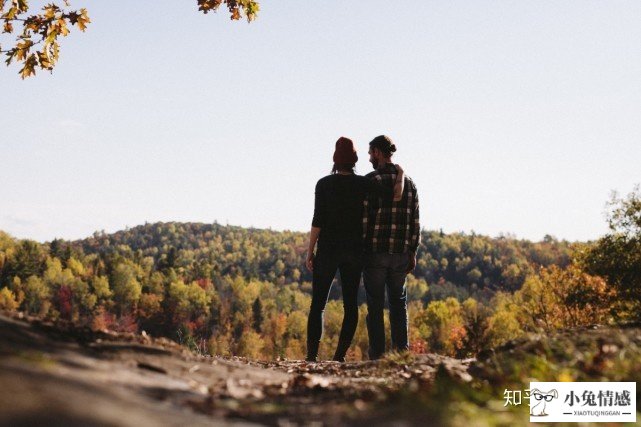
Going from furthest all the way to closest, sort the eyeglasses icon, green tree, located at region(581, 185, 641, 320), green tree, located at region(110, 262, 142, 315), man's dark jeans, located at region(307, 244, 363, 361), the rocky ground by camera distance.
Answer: green tree, located at region(110, 262, 142, 315) < green tree, located at region(581, 185, 641, 320) < man's dark jeans, located at region(307, 244, 363, 361) < the eyeglasses icon < the rocky ground

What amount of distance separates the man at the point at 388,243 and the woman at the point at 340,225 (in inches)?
5.9

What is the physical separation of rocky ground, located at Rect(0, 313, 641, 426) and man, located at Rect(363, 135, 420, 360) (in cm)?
124

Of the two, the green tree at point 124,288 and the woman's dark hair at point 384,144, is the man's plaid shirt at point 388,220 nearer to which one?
the woman's dark hair at point 384,144

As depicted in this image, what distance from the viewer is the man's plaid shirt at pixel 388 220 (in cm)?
703

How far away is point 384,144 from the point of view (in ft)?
23.5

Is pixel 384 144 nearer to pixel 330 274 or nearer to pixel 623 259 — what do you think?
pixel 330 274

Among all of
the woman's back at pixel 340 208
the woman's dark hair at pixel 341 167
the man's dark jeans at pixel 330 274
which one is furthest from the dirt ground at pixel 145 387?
the woman's dark hair at pixel 341 167

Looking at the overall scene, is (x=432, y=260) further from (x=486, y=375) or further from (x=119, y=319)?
(x=486, y=375)

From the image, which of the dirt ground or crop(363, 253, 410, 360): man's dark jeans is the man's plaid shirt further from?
the dirt ground

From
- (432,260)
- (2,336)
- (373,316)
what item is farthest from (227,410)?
(432,260)

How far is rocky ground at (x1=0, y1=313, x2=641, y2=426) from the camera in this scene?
2.18 m

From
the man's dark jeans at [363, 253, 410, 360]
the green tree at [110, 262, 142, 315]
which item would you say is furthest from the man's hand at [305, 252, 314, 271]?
the green tree at [110, 262, 142, 315]

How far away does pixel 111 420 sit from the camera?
6.53 ft

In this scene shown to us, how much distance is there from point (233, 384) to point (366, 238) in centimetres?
336
